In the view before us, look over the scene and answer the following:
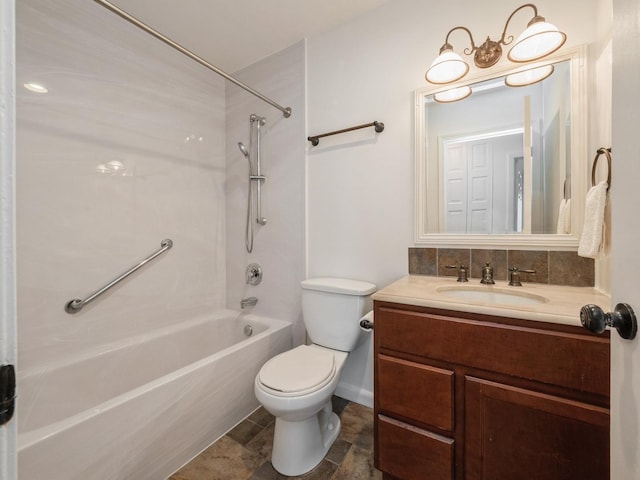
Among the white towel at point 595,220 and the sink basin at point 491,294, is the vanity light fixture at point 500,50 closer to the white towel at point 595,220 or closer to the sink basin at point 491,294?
the white towel at point 595,220

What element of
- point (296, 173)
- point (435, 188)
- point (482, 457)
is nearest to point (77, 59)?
point (296, 173)

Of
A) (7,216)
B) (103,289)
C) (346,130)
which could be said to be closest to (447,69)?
(346,130)

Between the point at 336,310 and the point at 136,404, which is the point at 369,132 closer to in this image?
the point at 336,310

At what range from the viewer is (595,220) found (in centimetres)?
101

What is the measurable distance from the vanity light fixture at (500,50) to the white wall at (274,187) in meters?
0.93

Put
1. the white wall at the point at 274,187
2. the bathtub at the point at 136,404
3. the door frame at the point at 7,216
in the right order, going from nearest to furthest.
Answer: the door frame at the point at 7,216, the bathtub at the point at 136,404, the white wall at the point at 274,187

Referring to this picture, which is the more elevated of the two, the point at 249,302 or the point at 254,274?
the point at 254,274

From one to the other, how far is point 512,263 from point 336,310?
3.02 ft

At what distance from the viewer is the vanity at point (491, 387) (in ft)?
2.71

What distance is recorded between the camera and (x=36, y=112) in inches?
55.0

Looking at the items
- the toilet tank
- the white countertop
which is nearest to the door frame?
the white countertop

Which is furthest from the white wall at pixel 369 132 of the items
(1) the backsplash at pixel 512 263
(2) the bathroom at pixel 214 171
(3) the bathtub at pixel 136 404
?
(3) the bathtub at pixel 136 404

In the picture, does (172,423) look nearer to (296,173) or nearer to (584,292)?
(296,173)

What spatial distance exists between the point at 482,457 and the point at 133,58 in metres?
2.76
